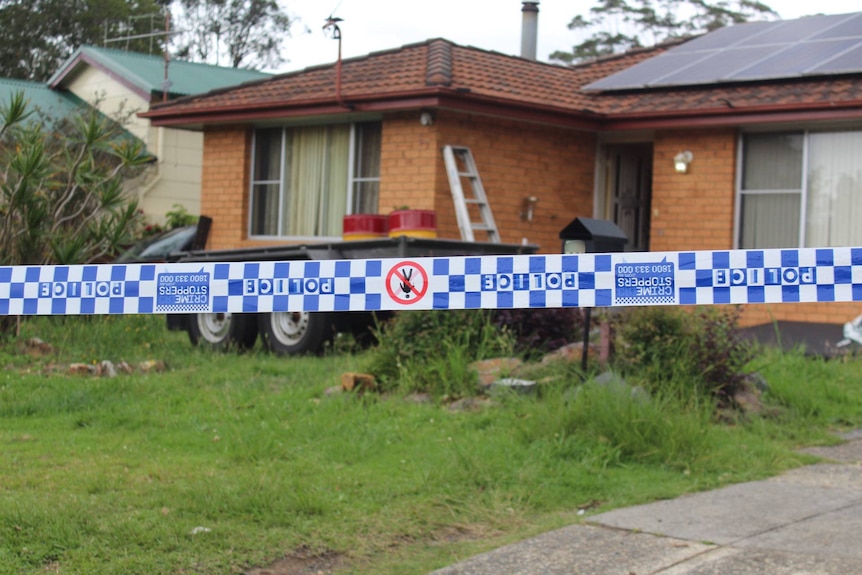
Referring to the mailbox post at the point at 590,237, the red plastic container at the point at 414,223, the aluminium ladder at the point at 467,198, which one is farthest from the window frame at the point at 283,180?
the mailbox post at the point at 590,237

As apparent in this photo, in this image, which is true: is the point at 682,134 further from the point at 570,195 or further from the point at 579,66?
the point at 579,66

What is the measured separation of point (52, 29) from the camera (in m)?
38.6

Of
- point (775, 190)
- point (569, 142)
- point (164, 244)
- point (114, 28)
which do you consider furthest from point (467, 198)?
point (114, 28)

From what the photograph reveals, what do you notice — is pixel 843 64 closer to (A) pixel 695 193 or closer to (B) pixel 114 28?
(A) pixel 695 193

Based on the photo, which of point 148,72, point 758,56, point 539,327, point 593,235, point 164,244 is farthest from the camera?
point 148,72

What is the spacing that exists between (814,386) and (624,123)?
6.36 metres

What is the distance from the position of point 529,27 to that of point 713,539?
14672 mm

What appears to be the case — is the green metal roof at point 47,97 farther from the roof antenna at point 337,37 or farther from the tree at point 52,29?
the roof antenna at point 337,37

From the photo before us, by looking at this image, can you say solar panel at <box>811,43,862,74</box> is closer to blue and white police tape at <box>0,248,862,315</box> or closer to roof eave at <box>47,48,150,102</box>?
blue and white police tape at <box>0,248,862,315</box>

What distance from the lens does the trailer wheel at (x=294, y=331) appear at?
37.0 feet

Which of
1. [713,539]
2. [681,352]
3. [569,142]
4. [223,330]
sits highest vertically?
[569,142]

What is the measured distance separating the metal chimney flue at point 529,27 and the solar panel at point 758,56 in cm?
245

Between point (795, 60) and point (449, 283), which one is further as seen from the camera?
point (795, 60)

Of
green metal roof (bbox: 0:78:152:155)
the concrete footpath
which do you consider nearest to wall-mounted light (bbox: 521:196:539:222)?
the concrete footpath
